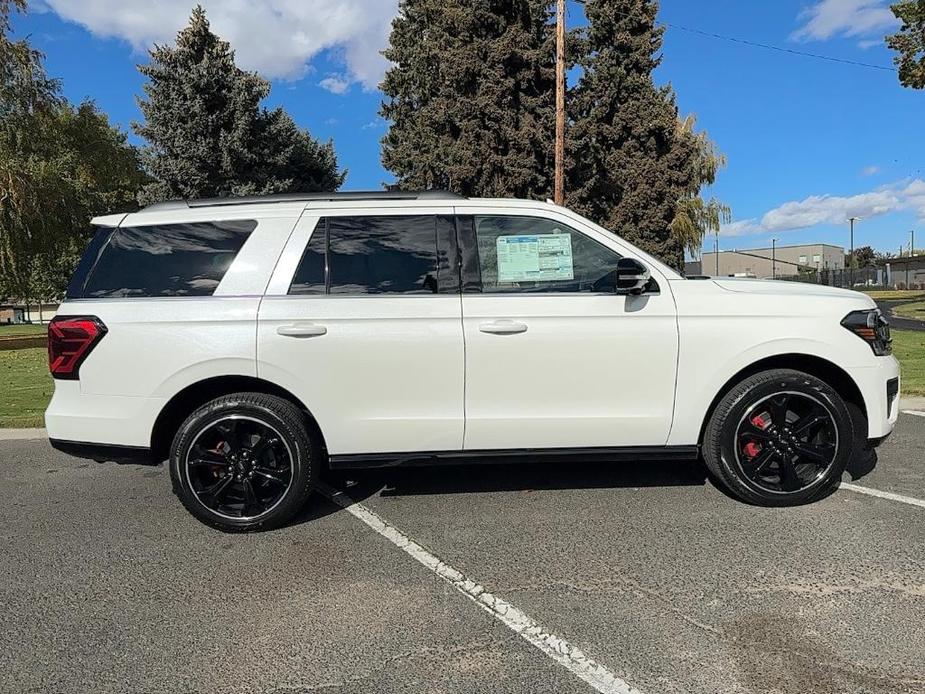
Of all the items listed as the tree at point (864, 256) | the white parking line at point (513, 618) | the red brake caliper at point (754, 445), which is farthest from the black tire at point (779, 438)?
the tree at point (864, 256)

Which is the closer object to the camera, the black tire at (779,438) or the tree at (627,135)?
the black tire at (779,438)

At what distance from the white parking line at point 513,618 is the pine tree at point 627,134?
2344cm

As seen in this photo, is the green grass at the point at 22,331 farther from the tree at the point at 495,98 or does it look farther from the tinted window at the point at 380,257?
the tinted window at the point at 380,257

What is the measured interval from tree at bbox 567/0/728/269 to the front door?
74.2ft

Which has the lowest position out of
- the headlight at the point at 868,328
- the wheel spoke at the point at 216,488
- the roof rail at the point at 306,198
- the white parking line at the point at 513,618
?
the white parking line at the point at 513,618

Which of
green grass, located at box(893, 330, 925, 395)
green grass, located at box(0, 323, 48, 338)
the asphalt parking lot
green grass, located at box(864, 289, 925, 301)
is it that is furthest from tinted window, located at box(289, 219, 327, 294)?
green grass, located at box(864, 289, 925, 301)

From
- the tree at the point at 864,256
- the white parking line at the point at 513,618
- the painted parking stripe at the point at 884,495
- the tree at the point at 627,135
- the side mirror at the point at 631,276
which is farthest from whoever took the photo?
the tree at the point at 864,256

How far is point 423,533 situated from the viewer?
384 centimetres

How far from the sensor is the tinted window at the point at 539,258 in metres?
3.93

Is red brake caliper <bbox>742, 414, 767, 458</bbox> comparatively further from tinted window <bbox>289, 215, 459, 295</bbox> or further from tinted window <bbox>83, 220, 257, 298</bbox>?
tinted window <bbox>83, 220, 257, 298</bbox>

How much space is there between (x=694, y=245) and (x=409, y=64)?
60.3 ft

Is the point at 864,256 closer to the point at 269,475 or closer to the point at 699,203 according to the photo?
the point at 699,203

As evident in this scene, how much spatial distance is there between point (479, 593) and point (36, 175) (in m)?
22.2

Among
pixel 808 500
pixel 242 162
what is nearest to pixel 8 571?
pixel 808 500
